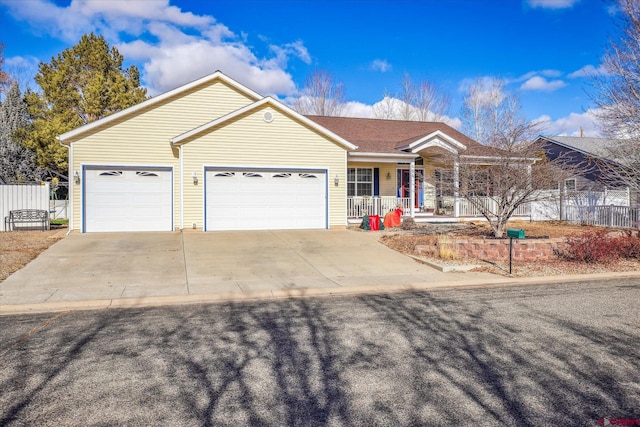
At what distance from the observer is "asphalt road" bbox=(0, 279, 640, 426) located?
3650 millimetres

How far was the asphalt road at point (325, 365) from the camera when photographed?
3650 mm

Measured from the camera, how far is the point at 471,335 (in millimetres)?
5613

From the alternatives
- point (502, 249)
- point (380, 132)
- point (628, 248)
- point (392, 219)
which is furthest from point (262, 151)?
point (628, 248)

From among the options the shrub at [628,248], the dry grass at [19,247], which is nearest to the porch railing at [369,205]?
the shrub at [628,248]

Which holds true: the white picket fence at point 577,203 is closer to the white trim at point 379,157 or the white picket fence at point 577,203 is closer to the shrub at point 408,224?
the white trim at point 379,157

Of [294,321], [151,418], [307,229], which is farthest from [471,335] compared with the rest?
[307,229]

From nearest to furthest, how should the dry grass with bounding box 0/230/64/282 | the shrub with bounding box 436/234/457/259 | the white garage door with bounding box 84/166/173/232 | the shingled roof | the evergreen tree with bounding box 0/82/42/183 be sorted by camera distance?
the dry grass with bounding box 0/230/64/282 < the shrub with bounding box 436/234/457/259 < the white garage door with bounding box 84/166/173/232 < the shingled roof < the evergreen tree with bounding box 0/82/42/183

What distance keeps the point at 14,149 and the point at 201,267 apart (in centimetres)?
2258

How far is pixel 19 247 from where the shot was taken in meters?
12.6

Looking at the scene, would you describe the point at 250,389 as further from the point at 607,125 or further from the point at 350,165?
the point at 350,165

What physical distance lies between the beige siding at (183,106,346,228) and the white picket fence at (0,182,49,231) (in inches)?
249

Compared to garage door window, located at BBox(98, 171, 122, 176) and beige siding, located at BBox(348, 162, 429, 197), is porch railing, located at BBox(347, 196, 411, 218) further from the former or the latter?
garage door window, located at BBox(98, 171, 122, 176)

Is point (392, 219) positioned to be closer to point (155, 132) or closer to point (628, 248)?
point (628, 248)

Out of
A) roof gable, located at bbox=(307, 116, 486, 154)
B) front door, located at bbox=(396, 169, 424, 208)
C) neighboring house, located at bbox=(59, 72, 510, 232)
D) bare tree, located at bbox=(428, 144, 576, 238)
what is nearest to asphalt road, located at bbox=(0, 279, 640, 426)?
bare tree, located at bbox=(428, 144, 576, 238)
